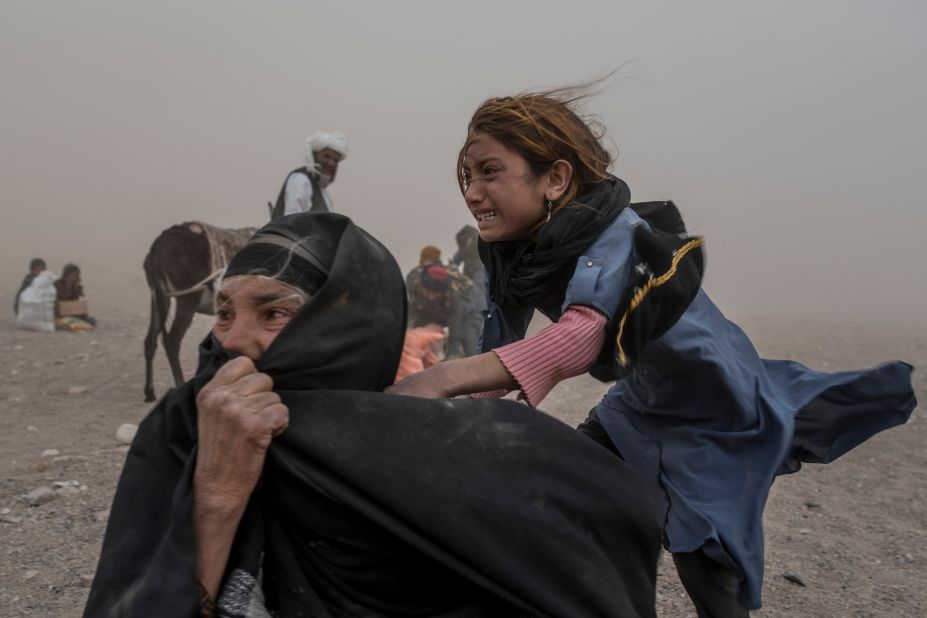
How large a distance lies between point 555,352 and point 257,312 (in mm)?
661

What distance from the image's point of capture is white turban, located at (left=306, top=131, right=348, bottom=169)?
23.3ft

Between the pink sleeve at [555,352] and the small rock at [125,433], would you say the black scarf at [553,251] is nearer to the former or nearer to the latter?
the pink sleeve at [555,352]

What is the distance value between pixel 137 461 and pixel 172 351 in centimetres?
677

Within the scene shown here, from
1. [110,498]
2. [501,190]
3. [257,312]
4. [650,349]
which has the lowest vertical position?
[110,498]

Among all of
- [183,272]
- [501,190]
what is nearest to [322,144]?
[183,272]

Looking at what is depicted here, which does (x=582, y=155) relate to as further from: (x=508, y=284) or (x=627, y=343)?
(x=627, y=343)

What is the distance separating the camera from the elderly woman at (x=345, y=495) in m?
1.35

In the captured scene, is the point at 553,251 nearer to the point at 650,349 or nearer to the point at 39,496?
the point at 650,349

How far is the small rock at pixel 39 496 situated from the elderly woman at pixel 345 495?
11.3 ft

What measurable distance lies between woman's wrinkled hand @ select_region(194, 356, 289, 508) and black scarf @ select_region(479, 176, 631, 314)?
34.6 inches

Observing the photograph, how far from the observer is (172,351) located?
7855mm

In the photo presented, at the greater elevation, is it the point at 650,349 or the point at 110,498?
the point at 650,349

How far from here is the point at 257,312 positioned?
1.54 m

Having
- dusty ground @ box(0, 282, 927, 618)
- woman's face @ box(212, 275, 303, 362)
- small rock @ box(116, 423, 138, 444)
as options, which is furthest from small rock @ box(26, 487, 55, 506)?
woman's face @ box(212, 275, 303, 362)
